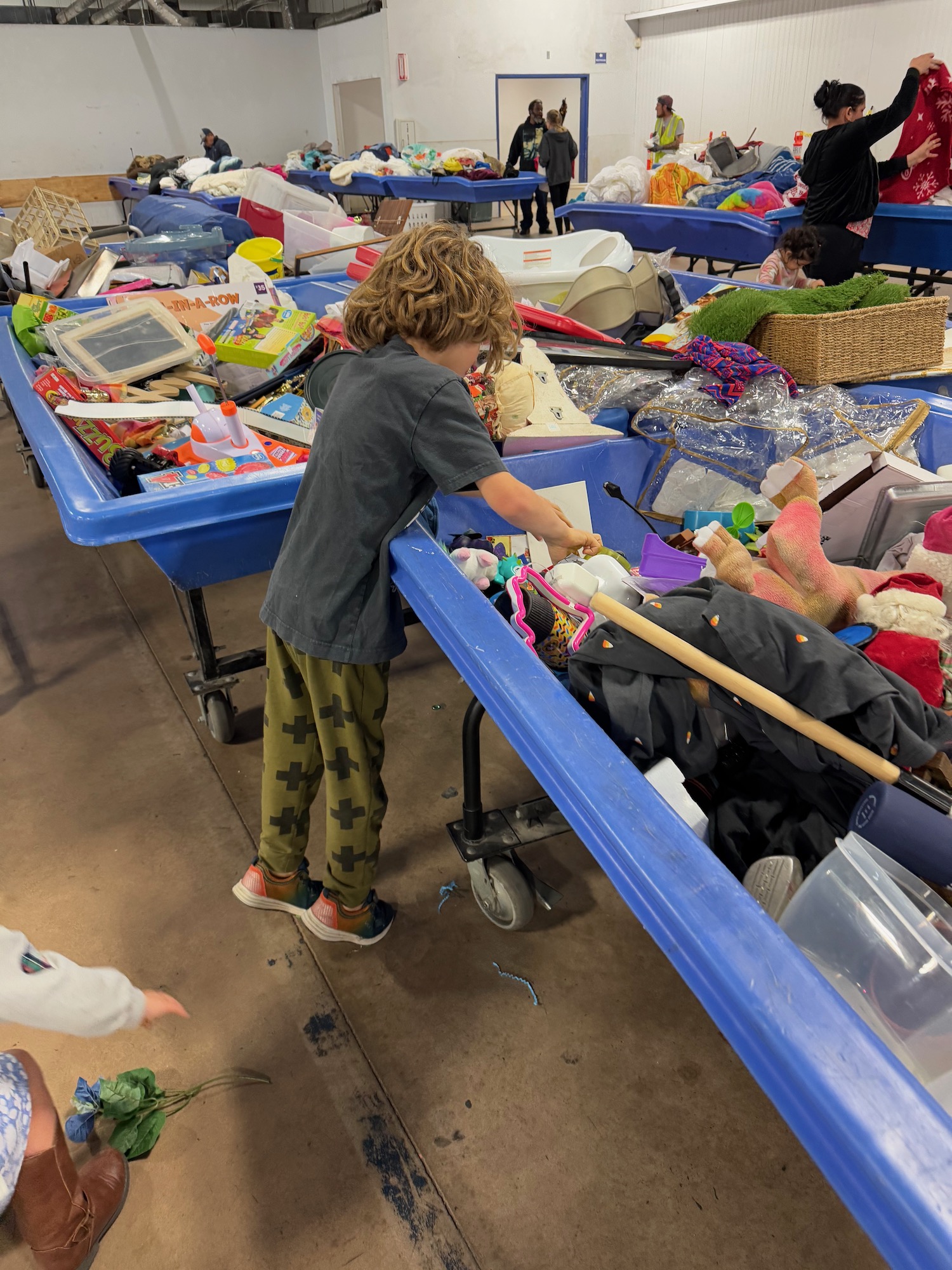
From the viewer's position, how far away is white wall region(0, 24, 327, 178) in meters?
11.9

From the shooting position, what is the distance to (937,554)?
4.95 feet

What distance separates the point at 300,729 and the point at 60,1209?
794 mm

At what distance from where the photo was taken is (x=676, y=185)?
6609 millimetres

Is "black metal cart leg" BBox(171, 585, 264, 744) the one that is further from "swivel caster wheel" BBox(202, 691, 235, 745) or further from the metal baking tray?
the metal baking tray

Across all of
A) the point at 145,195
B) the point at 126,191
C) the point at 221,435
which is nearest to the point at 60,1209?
the point at 221,435

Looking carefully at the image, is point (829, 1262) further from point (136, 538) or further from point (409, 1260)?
point (136, 538)

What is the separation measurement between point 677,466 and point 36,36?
14.4 meters

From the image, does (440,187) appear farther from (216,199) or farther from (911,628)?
(911,628)

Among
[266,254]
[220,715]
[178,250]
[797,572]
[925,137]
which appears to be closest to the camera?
[797,572]

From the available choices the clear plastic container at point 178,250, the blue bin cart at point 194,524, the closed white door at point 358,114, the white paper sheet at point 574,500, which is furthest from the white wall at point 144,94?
the white paper sheet at point 574,500

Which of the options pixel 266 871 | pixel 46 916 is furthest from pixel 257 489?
pixel 46 916

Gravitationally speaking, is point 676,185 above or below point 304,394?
above

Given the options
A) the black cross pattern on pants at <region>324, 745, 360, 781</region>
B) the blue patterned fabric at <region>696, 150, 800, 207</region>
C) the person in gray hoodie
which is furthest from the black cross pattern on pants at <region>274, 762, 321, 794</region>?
the person in gray hoodie

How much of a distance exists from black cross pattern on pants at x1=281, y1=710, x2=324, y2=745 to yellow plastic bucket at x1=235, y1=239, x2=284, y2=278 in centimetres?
315
